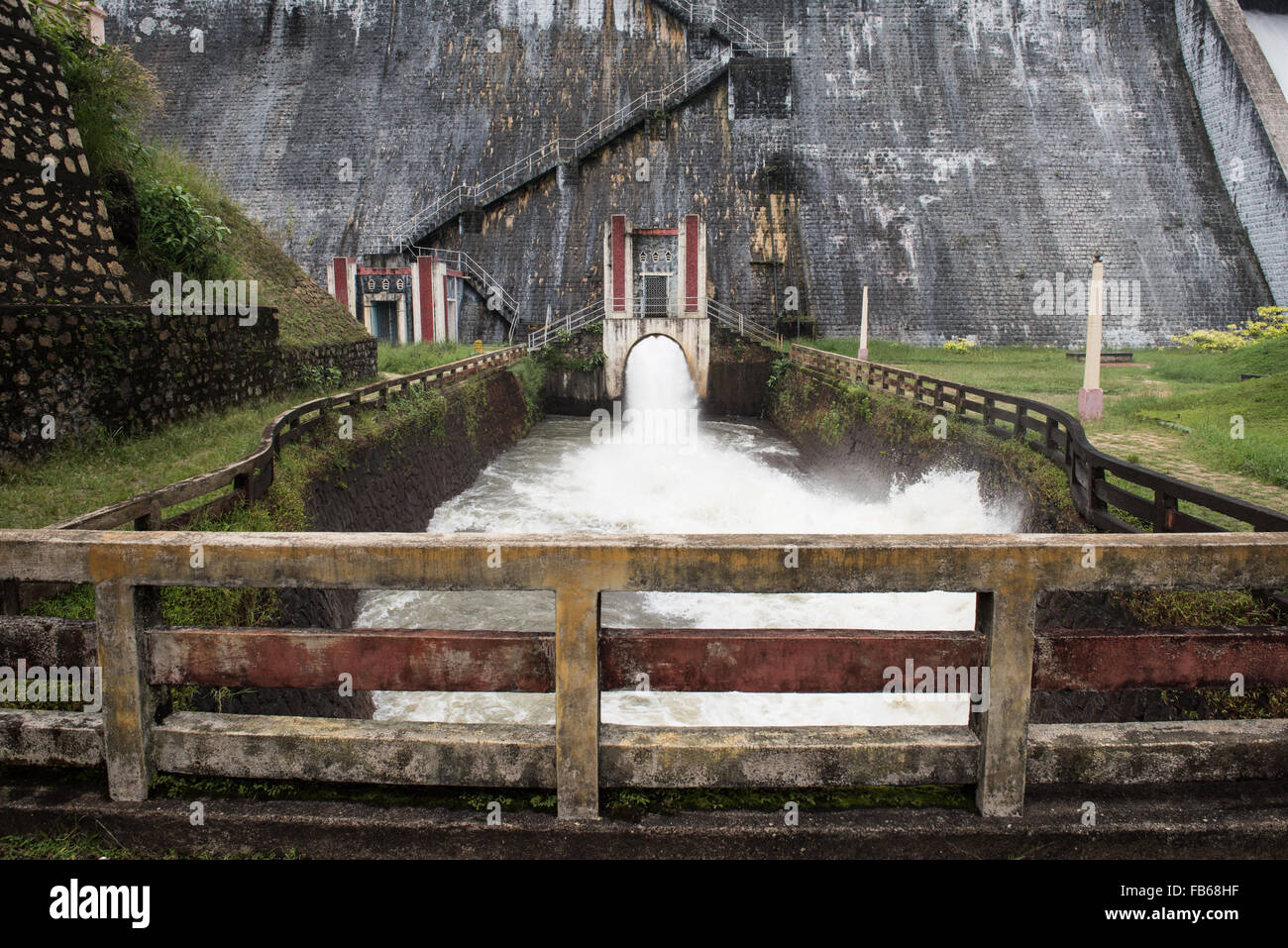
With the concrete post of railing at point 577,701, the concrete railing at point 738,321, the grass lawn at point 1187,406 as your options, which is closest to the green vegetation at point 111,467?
the concrete post of railing at point 577,701

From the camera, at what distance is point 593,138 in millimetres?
34719

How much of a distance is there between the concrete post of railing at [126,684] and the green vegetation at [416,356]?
1724 centimetres

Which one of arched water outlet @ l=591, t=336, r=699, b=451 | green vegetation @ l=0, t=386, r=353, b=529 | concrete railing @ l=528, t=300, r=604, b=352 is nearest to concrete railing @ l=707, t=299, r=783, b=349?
arched water outlet @ l=591, t=336, r=699, b=451

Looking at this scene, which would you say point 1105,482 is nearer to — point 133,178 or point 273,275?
point 133,178

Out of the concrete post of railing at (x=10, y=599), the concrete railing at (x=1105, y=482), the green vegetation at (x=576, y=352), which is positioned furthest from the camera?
the green vegetation at (x=576, y=352)

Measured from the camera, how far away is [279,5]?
136ft

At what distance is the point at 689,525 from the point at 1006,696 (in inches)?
489

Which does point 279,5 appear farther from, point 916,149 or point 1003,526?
point 1003,526

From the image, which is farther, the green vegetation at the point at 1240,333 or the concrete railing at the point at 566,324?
the concrete railing at the point at 566,324

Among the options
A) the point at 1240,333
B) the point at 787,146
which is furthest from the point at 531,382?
the point at 1240,333

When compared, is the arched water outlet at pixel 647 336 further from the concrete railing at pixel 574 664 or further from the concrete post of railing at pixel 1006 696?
the concrete post of railing at pixel 1006 696

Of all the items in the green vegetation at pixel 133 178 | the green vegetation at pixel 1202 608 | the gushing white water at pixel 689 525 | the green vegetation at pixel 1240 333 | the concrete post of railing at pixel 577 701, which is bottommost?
the gushing white water at pixel 689 525

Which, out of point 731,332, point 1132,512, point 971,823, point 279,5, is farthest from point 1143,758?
point 279,5

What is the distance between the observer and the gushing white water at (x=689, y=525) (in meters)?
8.13
